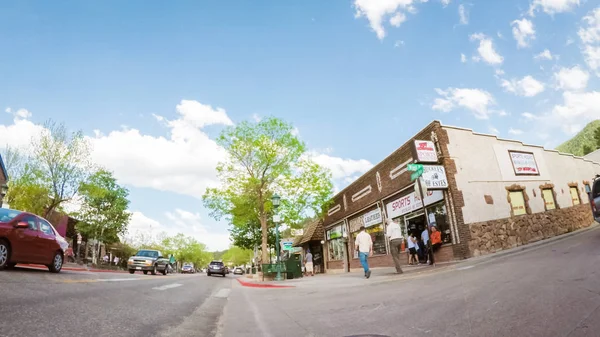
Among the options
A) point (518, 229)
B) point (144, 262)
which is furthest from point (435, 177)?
point (144, 262)

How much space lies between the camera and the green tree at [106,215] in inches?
1631

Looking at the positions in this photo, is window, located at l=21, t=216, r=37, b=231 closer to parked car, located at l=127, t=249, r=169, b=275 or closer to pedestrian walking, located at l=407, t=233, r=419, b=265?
pedestrian walking, located at l=407, t=233, r=419, b=265

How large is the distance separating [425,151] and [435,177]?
1303mm

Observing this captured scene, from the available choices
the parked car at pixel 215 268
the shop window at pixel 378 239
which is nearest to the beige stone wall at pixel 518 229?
the shop window at pixel 378 239

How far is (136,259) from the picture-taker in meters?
23.5

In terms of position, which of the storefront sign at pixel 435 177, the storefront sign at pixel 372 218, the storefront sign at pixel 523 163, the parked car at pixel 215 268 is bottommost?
the parked car at pixel 215 268

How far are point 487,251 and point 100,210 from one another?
148 feet

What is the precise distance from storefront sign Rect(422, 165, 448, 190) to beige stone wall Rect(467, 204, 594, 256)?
214 cm

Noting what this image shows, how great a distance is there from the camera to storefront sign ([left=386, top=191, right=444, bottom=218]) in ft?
51.2

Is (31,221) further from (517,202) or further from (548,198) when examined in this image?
(548,198)

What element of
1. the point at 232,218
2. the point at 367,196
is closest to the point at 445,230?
the point at 367,196

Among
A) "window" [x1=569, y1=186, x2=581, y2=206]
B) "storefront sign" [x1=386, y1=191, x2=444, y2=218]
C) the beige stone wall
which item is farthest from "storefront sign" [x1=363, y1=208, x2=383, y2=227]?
"window" [x1=569, y1=186, x2=581, y2=206]

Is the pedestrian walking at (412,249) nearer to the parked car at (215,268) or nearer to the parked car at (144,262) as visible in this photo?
the parked car at (144,262)

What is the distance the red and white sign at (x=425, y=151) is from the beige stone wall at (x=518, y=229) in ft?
11.1
